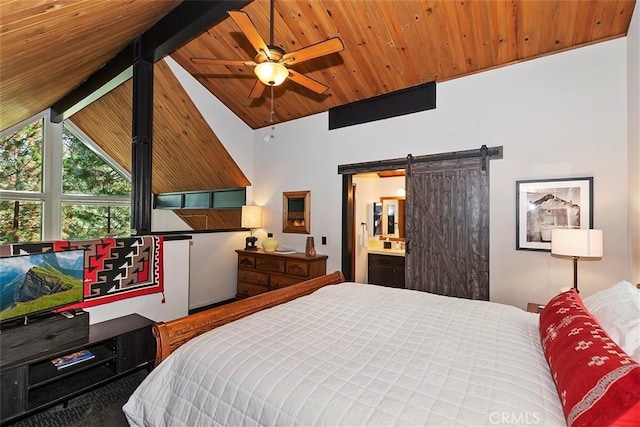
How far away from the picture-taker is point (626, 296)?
54.1 inches

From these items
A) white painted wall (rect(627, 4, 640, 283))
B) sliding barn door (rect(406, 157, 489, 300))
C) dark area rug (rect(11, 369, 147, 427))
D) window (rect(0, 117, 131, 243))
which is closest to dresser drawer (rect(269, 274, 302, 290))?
sliding barn door (rect(406, 157, 489, 300))

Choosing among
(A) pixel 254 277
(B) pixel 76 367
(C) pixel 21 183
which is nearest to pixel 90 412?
(B) pixel 76 367

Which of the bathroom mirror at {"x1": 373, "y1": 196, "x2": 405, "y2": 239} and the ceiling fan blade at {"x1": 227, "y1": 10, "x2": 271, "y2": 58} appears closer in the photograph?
the ceiling fan blade at {"x1": 227, "y1": 10, "x2": 271, "y2": 58}

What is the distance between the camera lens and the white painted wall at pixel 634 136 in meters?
2.13

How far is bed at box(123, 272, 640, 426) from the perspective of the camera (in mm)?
929

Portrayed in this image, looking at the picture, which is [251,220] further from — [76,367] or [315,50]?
[315,50]

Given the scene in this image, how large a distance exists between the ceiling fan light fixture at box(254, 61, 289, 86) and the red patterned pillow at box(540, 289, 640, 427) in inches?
88.5

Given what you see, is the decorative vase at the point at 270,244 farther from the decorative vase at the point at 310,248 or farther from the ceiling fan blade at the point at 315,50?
the ceiling fan blade at the point at 315,50

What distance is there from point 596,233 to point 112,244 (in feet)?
12.5

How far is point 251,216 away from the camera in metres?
4.87

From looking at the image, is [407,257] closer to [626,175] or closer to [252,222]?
[626,175]

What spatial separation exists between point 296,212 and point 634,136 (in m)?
3.72
